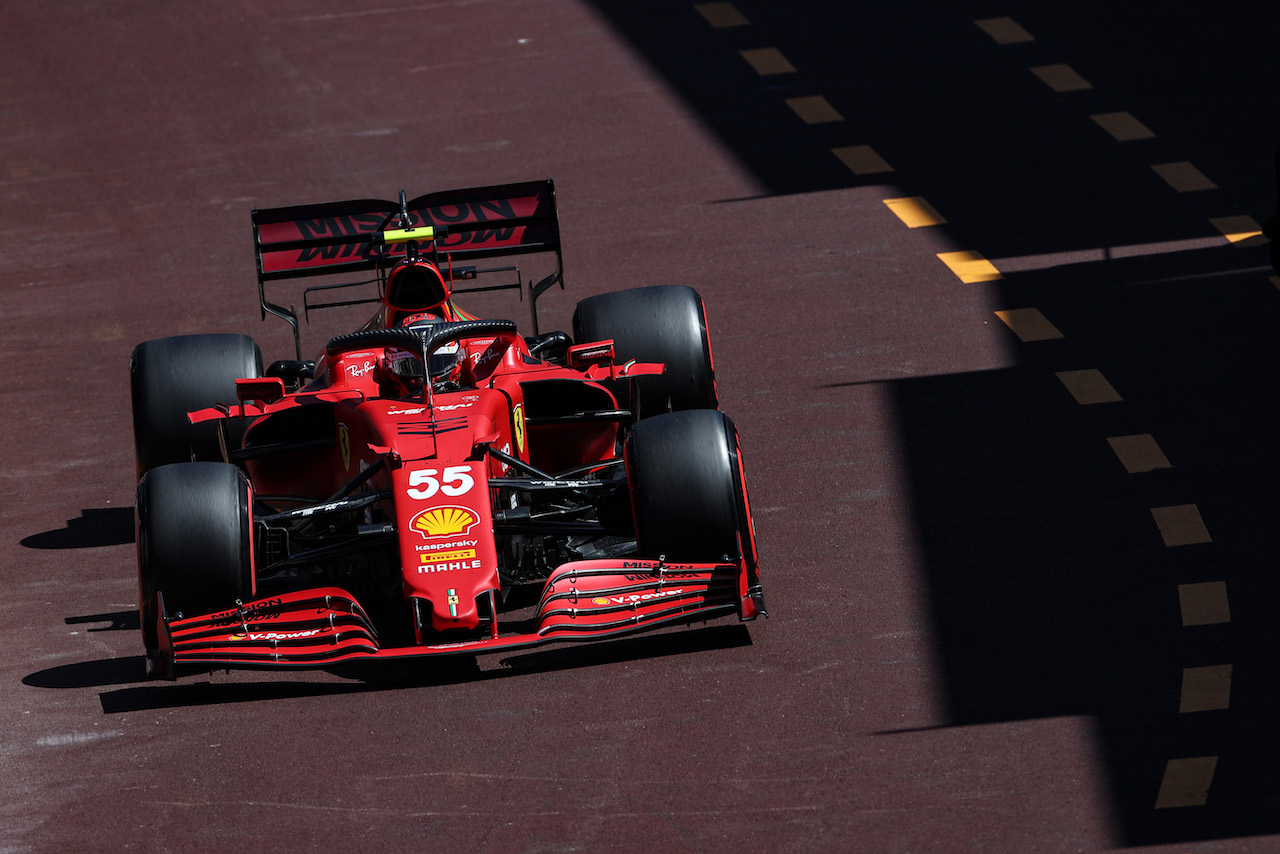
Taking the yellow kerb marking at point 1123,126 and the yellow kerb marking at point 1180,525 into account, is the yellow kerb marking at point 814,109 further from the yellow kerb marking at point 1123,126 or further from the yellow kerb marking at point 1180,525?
the yellow kerb marking at point 1180,525

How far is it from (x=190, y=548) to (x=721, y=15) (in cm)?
1433

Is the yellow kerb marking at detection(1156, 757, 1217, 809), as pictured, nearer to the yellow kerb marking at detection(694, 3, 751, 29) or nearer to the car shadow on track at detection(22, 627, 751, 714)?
the car shadow on track at detection(22, 627, 751, 714)

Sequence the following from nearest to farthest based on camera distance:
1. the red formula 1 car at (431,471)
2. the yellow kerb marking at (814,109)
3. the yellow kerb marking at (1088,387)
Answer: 1. the red formula 1 car at (431,471)
2. the yellow kerb marking at (1088,387)
3. the yellow kerb marking at (814,109)

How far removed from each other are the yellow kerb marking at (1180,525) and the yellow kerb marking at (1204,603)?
57 cm

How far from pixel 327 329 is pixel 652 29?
7864mm

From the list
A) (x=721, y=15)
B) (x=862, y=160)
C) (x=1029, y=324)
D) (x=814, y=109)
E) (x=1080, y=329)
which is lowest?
(x=1080, y=329)

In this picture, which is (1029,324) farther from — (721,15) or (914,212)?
(721,15)

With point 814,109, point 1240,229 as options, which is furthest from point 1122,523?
point 814,109

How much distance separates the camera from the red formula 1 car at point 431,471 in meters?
9.60

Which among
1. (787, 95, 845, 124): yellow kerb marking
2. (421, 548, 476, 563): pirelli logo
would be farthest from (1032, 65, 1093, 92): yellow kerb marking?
(421, 548, 476, 563): pirelli logo

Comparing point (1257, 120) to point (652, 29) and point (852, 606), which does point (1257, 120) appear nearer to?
point (652, 29)

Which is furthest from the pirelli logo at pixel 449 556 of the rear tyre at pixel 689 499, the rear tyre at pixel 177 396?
the rear tyre at pixel 177 396

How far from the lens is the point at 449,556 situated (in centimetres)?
967

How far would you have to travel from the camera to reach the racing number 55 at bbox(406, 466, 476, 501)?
991 cm
